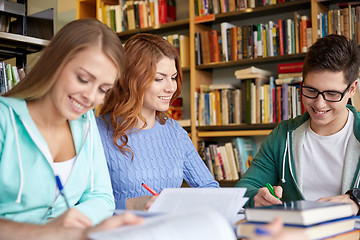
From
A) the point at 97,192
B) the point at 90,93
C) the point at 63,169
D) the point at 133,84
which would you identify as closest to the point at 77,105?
the point at 90,93

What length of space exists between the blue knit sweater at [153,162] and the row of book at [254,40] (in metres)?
1.52

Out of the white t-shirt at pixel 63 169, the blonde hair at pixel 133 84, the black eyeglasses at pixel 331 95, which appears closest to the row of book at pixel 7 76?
the blonde hair at pixel 133 84

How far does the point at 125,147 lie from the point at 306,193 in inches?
30.2

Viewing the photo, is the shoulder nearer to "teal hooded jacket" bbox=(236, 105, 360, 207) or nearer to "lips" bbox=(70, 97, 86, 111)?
"teal hooded jacket" bbox=(236, 105, 360, 207)

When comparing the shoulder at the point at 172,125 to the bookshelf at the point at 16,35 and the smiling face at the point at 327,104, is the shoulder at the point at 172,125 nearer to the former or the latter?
the smiling face at the point at 327,104

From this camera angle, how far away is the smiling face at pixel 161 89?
6.04 ft

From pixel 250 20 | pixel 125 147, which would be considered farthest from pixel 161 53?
pixel 250 20

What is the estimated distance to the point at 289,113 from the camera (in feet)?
10.2

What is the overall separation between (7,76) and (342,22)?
88.3 inches

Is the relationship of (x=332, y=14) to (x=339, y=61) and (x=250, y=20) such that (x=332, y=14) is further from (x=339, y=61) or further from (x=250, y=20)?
(x=339, y=61)

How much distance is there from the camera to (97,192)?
1.31 metres

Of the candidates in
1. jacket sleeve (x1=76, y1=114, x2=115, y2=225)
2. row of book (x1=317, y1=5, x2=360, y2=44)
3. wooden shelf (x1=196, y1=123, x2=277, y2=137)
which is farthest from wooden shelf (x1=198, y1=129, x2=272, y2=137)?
jacket sleeve (x1=76, y1=114, x2=115, y2=225)

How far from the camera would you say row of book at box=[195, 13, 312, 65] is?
310 centimetres

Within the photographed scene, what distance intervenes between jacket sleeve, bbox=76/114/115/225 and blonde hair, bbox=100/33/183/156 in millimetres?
399
